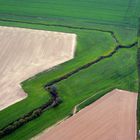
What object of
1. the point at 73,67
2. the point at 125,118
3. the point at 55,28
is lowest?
the point at 125,118

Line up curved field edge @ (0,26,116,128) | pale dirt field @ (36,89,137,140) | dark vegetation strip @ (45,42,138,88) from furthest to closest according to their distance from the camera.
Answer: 1. dark vegetation strip @ (45,42,138,88)
2. curved field edge @ (0,26,116,128)
3. pale dirt field @ (36,89,137,140)

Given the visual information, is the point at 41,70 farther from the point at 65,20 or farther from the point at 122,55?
the point at 65,20

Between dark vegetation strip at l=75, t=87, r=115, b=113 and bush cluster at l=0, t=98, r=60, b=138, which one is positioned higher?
dark vegetation strip at l=75, t=87, r=115, b=113

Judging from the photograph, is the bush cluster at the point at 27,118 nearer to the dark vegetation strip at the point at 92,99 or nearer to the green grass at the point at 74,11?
the dark vegetation strip at the point at 92,99

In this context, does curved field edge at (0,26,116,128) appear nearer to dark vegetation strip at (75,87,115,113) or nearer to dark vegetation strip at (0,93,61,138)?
dark vegetation strip at (0,93,61,138)

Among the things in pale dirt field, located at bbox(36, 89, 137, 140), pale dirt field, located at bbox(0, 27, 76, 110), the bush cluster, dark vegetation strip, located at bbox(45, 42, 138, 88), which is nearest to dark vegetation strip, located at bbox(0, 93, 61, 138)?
the bush cluster

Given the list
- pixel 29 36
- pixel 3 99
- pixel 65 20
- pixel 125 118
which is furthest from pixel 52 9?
pixel 125 118
